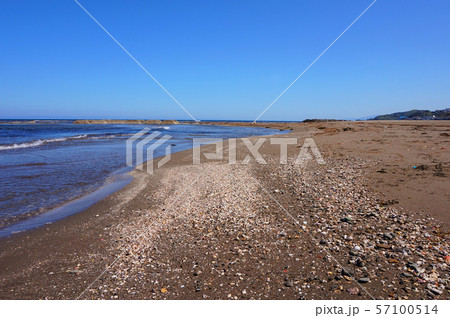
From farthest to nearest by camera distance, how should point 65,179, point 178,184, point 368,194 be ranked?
point 65,179
point 178,184
point 368,194

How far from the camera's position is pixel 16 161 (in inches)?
632

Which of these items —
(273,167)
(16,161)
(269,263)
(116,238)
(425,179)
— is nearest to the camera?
(269,263)

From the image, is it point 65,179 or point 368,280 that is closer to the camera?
point 368,280

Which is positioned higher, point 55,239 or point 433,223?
point 433,223

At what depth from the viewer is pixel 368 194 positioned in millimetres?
7402

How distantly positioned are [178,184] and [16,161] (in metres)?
12.8

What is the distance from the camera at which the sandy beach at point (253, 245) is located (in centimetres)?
378

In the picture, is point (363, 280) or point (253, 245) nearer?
point (363, 280)

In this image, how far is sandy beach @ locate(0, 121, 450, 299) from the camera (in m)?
3.78

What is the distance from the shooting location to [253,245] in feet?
16.5

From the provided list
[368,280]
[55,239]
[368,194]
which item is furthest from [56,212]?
[368,194]

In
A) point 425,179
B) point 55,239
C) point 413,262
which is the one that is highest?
point 425,179

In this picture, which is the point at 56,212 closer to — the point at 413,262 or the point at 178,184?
the point at 178,184

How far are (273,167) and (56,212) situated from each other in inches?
354
